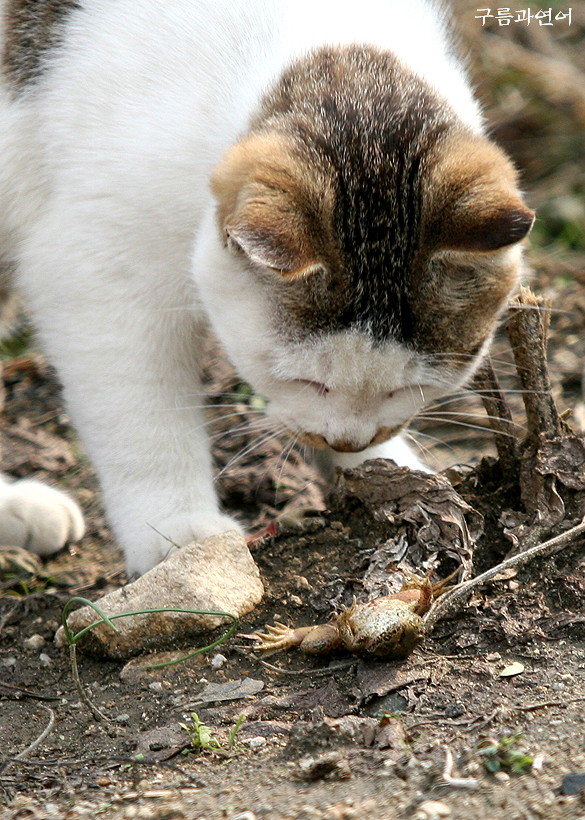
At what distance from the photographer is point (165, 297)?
2.68 metres

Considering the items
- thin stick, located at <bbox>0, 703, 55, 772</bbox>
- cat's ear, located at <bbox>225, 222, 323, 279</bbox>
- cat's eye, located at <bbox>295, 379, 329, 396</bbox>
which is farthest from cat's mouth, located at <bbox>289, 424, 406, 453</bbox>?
thin stick, located at <bbox>0, 703, 55, 772</bbox>

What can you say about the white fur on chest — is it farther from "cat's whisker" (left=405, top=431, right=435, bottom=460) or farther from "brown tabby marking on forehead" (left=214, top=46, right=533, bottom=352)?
"cat's whisker" (left=405, top=431, right=435, bottom=460)

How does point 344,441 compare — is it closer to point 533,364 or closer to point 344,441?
point 344,441

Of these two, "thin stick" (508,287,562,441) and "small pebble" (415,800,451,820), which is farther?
"thin stick" (508,287,562,441)

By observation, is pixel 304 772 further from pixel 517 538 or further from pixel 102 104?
pixel 102 104

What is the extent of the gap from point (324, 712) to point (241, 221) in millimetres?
963

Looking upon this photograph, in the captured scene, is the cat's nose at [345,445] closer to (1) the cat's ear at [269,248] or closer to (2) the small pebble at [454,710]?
(1) the cat's ear at [269,248]

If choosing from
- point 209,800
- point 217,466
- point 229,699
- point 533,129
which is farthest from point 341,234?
point 533,129

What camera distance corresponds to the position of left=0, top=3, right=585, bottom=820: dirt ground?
1.57 meters

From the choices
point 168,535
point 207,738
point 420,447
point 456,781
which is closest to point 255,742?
point 207,738

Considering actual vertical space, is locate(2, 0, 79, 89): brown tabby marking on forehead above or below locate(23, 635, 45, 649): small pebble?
above

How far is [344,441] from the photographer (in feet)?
7.67

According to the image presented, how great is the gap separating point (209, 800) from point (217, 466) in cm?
196

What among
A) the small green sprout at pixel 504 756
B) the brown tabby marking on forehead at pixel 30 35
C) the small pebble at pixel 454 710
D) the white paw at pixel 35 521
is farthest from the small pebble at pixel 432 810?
the brown tabby marking on forehead at pixel 30 35
